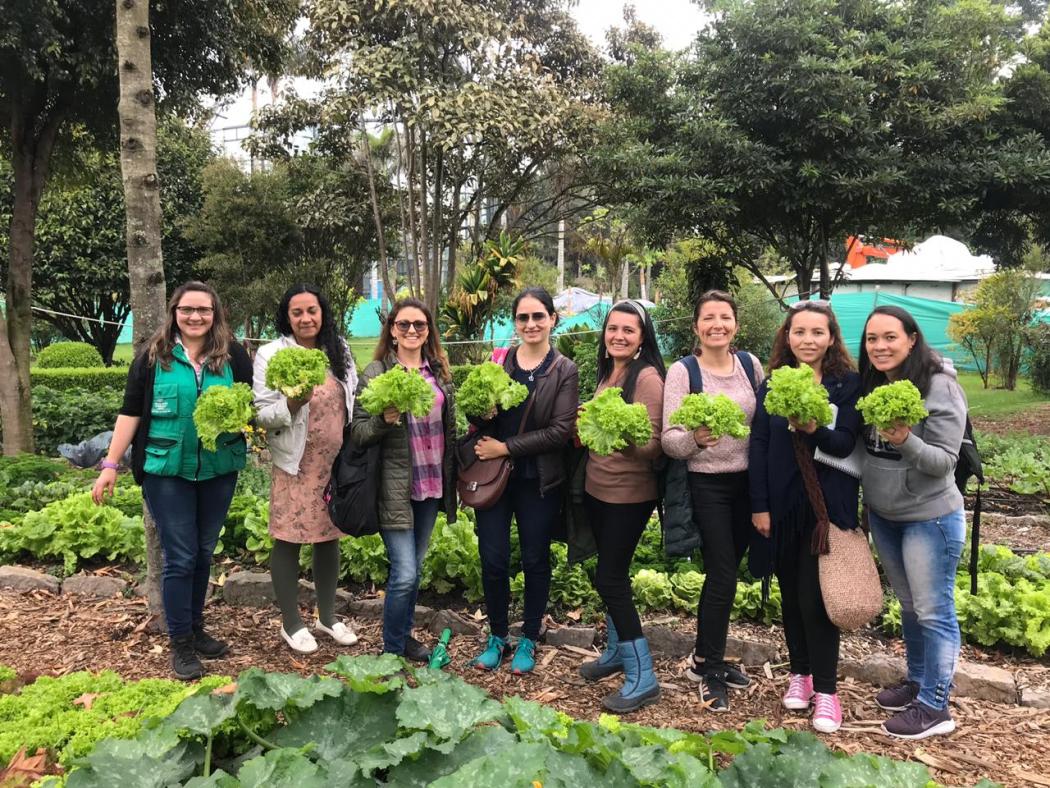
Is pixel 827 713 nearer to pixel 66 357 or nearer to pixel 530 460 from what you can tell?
pixel 530 460

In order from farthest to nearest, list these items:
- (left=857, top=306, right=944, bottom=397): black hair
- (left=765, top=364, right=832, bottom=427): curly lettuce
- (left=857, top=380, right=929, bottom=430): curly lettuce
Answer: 1. (left=857, top=306, right=944, bottom=397): black hair
2. (left=765, top=364, right=832, bottom=427): curly lettuce
3. (left=857, top=380, right=929, bottom=430): curly lettuce

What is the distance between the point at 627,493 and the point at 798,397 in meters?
0.89

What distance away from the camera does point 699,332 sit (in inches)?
135

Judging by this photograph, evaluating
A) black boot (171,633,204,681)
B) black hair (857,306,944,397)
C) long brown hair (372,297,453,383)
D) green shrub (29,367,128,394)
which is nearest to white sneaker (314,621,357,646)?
black boot (171,633,204,681)

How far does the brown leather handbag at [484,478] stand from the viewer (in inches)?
143

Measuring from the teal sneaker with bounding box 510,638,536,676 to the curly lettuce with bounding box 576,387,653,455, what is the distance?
1.22 meters

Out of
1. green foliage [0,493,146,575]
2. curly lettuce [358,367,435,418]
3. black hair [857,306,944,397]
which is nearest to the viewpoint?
black hair [857,306,944,397]

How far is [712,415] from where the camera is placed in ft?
10.2

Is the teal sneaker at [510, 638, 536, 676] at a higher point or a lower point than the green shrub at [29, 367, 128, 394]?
lower

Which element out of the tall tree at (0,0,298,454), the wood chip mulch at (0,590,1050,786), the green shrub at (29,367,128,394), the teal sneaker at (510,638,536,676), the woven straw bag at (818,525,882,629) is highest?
the tall tree at (0,0,298,454)

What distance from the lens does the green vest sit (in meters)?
3.56

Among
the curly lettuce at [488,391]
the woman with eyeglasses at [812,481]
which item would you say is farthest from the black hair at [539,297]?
the woman with eyeglasses at [812,481]

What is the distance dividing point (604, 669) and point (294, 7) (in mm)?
9322

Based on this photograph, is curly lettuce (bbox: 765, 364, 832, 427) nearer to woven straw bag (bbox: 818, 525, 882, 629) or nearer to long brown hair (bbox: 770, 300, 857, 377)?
long brown hair (bbox: 770, 300, 857, 377)
